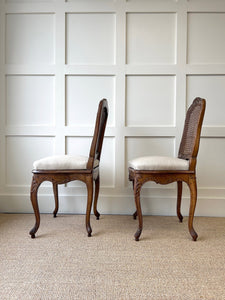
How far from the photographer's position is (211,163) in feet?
8.05

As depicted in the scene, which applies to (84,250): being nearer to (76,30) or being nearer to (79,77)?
(79,77)

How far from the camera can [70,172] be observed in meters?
1.83

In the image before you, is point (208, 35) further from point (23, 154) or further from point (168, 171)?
point (23, 154)

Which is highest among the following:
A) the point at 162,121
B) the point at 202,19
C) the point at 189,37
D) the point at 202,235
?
the point at 202,19

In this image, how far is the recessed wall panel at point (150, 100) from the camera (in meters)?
2.46

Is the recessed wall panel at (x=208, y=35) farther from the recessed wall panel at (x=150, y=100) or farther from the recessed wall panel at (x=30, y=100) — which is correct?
the recessed wall panel at (x=30, y=100)

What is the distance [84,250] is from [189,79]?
1.74m

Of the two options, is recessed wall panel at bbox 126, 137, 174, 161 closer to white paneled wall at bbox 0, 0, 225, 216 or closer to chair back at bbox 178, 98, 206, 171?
white paneled wall at bbox 0, 0, 225, 216

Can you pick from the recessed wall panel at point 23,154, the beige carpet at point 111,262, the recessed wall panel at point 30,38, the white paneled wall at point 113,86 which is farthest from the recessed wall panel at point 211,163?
the recessed wall panel at point 30,38

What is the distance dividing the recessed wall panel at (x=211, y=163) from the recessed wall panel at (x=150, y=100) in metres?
0.39

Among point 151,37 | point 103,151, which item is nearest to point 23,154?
point 103,151

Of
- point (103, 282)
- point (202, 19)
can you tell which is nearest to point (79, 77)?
point (202, 19)

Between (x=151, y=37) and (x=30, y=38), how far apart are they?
112 cm

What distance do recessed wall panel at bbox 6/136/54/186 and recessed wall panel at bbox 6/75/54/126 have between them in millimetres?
160
